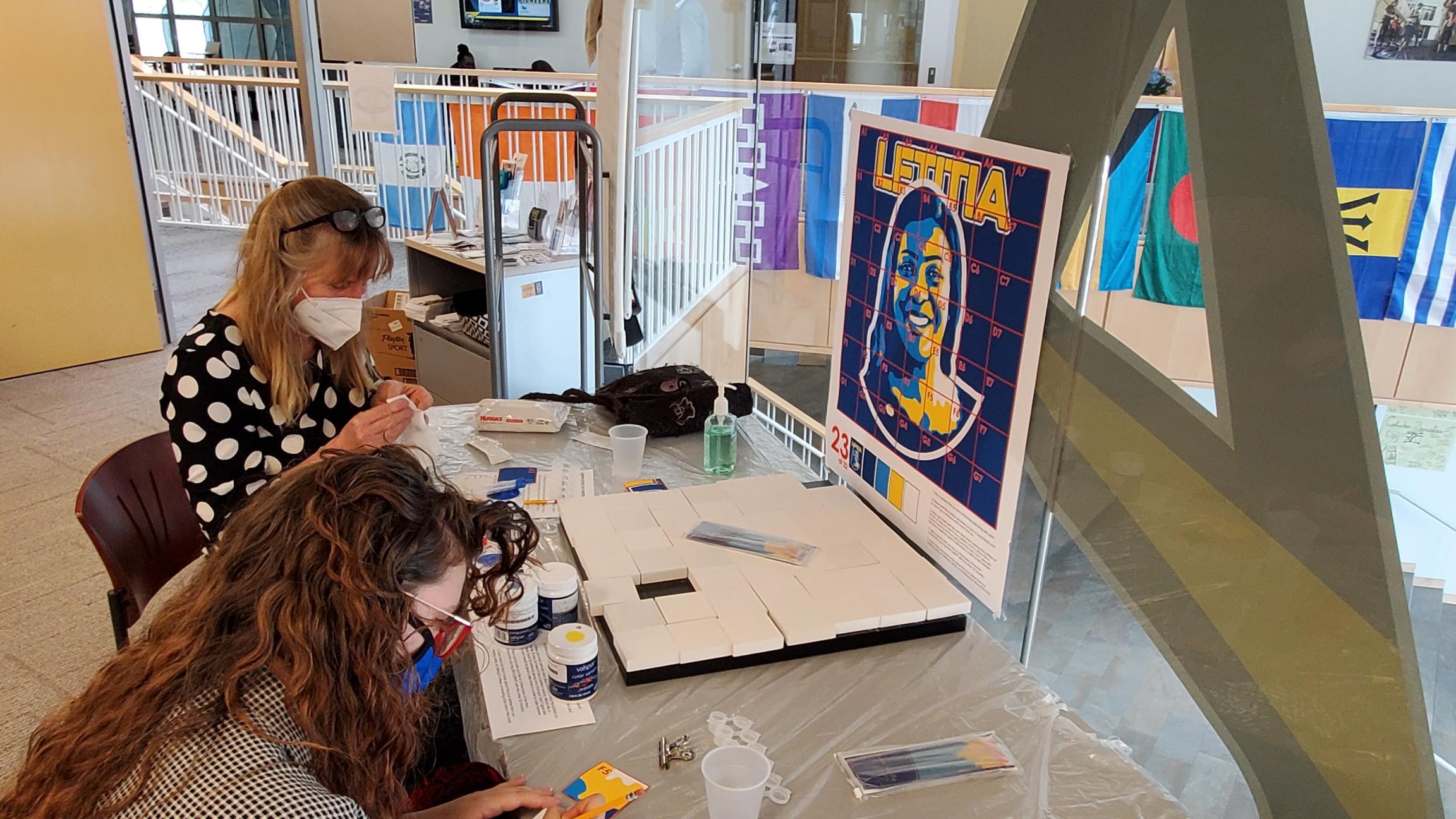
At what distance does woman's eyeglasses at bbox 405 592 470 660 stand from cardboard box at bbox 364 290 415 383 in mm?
3108

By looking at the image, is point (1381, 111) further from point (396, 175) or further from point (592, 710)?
point (396, 175)

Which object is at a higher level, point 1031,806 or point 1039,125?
point 1039,125

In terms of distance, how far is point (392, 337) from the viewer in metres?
4.18

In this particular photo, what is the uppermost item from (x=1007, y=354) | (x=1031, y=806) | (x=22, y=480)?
(x=1007, y=354)

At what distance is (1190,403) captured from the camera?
115 cm

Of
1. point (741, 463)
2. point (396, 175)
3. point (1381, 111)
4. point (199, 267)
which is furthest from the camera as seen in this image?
point (199, 267)

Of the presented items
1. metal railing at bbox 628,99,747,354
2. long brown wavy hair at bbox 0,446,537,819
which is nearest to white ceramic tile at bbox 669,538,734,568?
long brown wavy hair at bbox 0,446,537,819

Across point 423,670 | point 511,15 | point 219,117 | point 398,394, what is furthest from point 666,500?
point 511,15

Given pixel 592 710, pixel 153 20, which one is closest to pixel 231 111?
pixel 153 20

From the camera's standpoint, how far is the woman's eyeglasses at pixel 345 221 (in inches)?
73.3

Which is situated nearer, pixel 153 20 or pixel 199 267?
pixel 199 267

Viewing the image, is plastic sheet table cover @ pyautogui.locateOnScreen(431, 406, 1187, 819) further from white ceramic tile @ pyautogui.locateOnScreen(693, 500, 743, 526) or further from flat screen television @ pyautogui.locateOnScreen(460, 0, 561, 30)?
flat screen television @ pyautogui.locateOnScreen(460, 0, 561, 30)

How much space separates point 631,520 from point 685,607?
1.03ft

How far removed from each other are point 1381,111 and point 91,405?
464 cm
